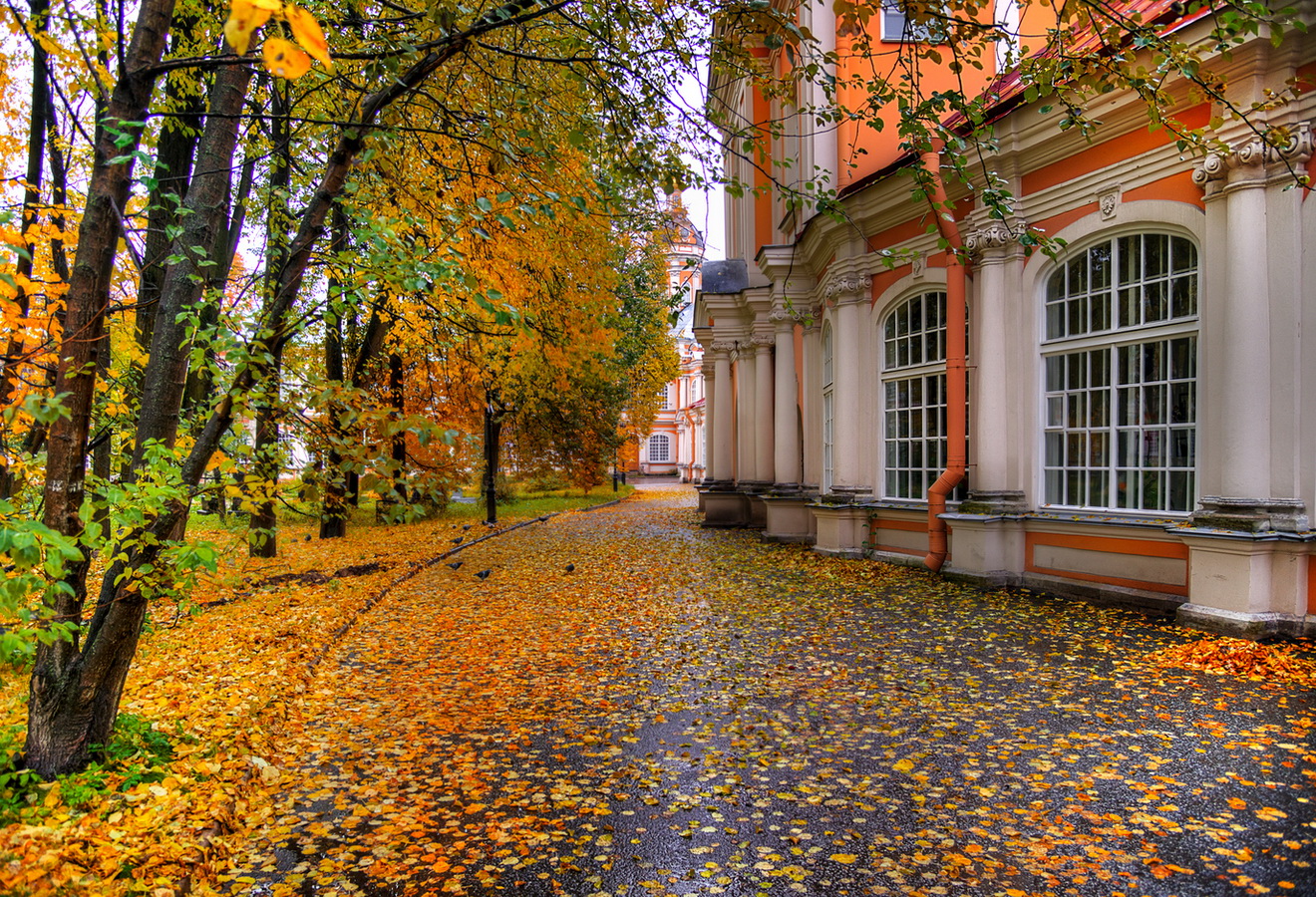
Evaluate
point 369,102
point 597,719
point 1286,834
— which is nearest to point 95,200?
point 369,102

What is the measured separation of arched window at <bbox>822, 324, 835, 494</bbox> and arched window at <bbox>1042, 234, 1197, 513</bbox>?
4.36 m

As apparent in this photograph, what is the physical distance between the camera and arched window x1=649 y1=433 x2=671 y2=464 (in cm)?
5859

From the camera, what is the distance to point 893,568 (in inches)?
407

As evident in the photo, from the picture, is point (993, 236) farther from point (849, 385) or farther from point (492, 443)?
point (492, 443)

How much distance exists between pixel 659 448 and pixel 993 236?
1983 inches

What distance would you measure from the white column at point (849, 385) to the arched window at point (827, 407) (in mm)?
1156

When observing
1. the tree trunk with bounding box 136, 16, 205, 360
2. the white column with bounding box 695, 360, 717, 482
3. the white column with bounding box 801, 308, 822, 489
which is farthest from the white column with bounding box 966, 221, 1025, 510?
the white column with bounding box 695, 360, 717, 482

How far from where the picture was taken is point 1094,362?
8180 mm

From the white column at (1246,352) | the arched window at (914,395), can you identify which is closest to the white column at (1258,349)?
the white column at (1246,352)

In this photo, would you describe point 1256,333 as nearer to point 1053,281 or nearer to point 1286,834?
point 1053,281

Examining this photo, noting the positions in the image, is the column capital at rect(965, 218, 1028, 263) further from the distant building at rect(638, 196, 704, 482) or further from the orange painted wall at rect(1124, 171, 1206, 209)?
the distant building at rect(638, 196, 704, 482)

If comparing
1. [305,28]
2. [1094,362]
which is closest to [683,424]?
[1094,362]

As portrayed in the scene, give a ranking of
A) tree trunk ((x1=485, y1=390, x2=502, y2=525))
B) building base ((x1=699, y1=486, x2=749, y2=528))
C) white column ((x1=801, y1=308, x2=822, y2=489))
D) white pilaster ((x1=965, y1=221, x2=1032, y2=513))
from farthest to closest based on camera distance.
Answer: building base ((x1=699, y1=486, x2=749, y2=528)) → tree trunk ((x1=485, y1=390, x2=502, y2=525)) → white column ((x1=801, y1=308, x2=822, y2=489)) → white pilaster ((x1=965, y1=221, x2=1032, y2=513))

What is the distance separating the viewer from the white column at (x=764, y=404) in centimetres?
1616
